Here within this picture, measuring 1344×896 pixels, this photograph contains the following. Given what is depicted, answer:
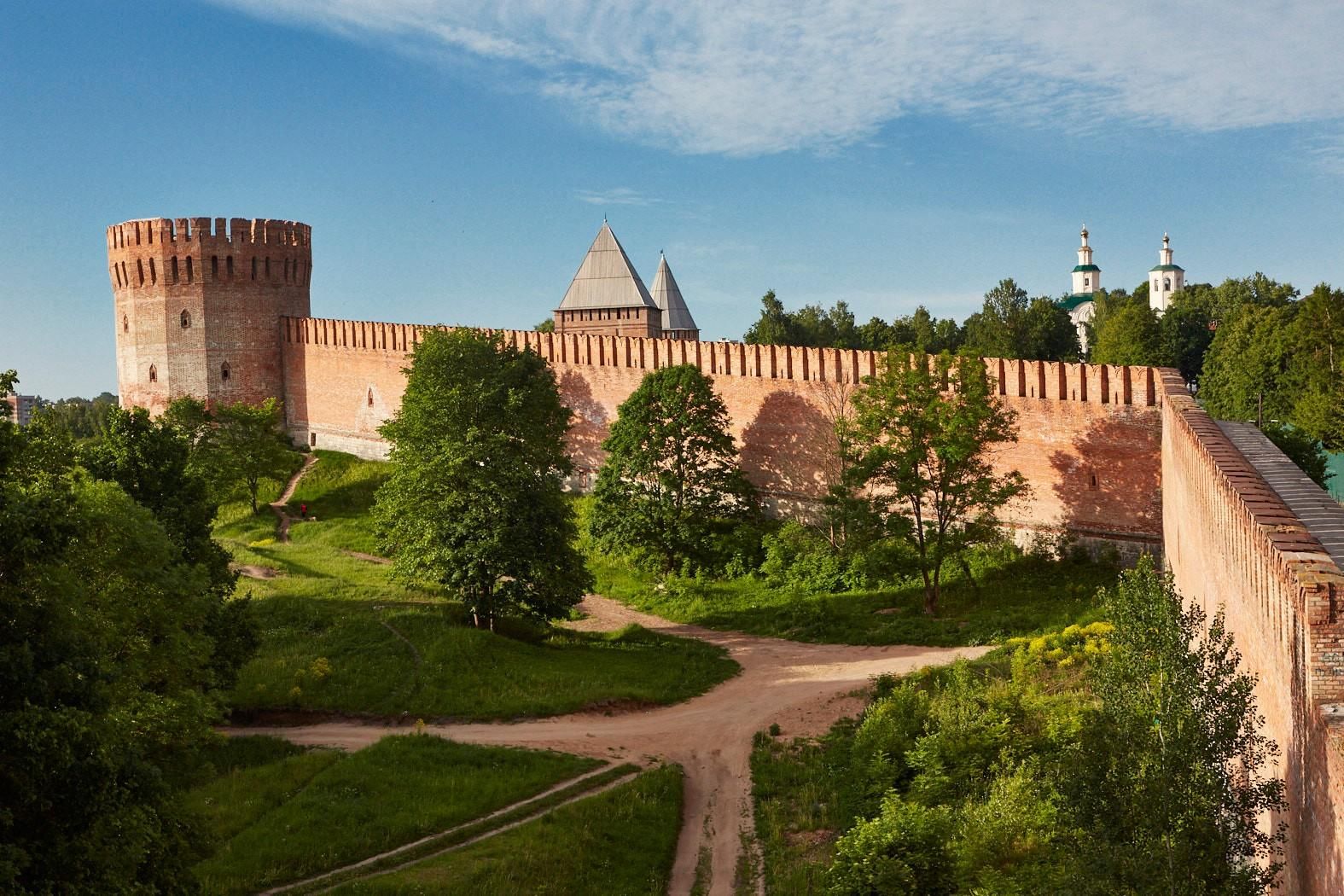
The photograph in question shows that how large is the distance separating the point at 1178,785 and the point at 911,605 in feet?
52.9

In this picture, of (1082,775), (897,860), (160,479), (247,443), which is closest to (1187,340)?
(247,443)

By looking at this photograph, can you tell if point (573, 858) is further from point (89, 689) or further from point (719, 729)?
point (89, 689)

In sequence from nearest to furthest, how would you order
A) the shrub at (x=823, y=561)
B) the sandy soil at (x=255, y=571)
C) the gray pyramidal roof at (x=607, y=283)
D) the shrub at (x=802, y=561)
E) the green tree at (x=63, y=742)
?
the green tree at (x=63, y=742)
the shrub at (x=823, y=561)
the shrub at (x=802, y=561)
the sandy soil at (x=255, y=571)
the gray pyramidal roof at (x=607, y=283)

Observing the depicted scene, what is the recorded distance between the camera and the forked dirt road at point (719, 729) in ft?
51.6

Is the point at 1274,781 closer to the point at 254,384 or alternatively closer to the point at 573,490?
the point at 573,490

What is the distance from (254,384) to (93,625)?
30.7m

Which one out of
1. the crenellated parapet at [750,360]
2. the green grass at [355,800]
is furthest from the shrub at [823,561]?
the green grass at [355,800]

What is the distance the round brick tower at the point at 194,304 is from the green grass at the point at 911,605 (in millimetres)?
19050

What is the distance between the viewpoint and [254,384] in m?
41.6

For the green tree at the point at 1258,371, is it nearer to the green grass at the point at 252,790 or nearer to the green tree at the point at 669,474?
the green tree at the point at 669,474

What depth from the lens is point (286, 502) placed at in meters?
37.4

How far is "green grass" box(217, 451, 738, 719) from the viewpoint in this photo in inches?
775

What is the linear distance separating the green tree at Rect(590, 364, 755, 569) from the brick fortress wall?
4.37 feet

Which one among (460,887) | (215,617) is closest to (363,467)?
(215,617)
